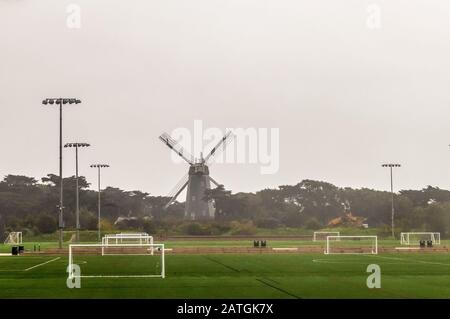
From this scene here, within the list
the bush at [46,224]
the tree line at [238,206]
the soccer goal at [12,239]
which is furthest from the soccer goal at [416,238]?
the bush at [46,224]

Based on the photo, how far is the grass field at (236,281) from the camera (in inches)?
1027

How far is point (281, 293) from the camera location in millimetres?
26141

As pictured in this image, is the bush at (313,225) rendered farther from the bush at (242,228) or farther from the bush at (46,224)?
the bush at (46,224)

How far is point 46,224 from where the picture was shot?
387 ft

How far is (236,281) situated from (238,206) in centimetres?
12090

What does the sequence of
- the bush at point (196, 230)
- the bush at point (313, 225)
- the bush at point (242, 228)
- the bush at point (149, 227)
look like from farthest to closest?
1. the bush at point (313, 225)
2. the bush at point (242, 228)
3. the bush at point (196, 230)
4. the bush at point (149, 227)

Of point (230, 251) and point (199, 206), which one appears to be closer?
point (230, 251)

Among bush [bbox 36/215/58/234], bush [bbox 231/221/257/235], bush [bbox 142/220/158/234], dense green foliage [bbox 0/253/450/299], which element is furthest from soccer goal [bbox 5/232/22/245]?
dense green foliage [bbox 0/253/450/299]
